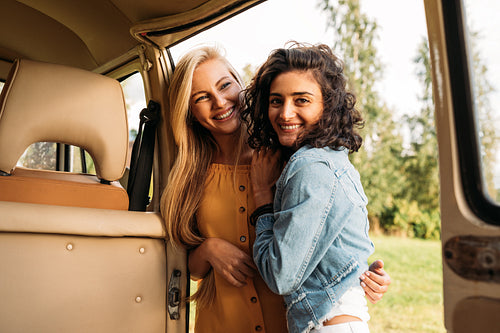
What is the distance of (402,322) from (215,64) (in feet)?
18.7

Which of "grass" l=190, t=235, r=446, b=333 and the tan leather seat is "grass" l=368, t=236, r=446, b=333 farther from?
the tan leather seat

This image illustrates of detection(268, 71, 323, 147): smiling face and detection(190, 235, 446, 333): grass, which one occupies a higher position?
detection(268, 71, 323, 147): smiling face

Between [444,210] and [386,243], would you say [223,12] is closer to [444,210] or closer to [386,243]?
[444,210]

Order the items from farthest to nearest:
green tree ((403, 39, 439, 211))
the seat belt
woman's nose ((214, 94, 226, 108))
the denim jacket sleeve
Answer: green tree ((403, 39, 439, 211)) → the seat belt → woman's nose ((214, 94, 226, 108)) → the denim jacket sleeve

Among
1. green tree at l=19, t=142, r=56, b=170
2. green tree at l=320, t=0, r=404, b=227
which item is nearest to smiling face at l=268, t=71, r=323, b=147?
green tree at l=19, t=142, r=56, b=170

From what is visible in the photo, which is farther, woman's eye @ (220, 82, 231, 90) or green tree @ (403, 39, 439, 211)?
green tree @ (403, 39, 439, 211)

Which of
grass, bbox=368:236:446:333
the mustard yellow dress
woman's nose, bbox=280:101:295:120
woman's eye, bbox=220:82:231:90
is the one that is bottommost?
grass, bbox=368:236:446:333

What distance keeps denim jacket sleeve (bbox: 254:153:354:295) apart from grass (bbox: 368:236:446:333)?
4.88 m

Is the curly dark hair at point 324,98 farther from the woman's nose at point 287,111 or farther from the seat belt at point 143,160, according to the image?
the seat belt at point 143,160

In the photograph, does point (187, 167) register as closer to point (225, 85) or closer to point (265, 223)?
point (225, 85)

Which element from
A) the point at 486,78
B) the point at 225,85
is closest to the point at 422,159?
the point at 225,85

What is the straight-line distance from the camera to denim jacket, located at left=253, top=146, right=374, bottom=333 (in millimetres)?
1179

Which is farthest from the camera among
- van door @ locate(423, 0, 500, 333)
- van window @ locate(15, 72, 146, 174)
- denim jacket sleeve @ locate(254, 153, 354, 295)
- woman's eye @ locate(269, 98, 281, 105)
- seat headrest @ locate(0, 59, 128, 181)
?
van window @ locate(15, 72, 146, 174)

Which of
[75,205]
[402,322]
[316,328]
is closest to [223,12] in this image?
[75,205]
